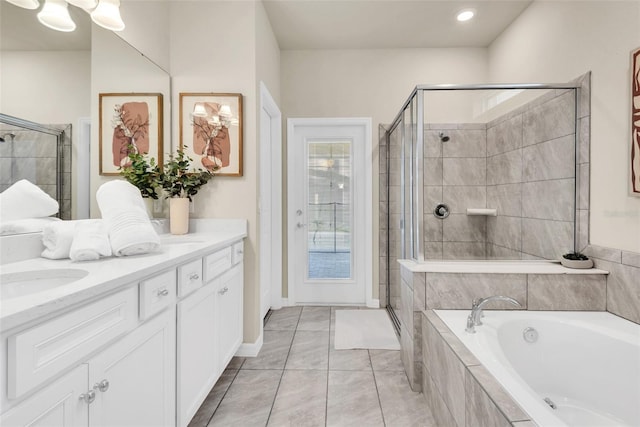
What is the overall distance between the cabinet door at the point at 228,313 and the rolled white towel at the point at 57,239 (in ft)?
2.40

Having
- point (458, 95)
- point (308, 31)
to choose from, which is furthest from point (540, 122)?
point (308, 31)

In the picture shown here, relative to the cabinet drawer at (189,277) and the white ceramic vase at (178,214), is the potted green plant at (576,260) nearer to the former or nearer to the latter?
the cabinet drawer at (189,277)

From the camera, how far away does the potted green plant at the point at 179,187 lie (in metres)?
2.14

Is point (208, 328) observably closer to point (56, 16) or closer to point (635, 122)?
point (56, 16)

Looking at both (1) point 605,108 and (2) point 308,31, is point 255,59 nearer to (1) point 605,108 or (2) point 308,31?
(2) point 308,31

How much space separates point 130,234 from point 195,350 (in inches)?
24.7

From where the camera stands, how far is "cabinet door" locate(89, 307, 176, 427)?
0.89m

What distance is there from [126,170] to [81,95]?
1.63 feet

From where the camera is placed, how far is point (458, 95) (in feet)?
7.71

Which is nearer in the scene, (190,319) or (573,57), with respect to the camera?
(190,319)

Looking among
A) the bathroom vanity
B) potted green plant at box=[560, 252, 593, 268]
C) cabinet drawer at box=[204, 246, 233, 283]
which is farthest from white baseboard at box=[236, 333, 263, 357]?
potted green plant at box=[560, 252, 593, 268]

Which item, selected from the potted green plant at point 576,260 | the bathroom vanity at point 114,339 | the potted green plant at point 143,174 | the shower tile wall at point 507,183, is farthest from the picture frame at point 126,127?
the potted green plant at point 576,260

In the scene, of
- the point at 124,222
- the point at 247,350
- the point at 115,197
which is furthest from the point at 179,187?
the point at 247,350

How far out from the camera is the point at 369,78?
3277 mm
